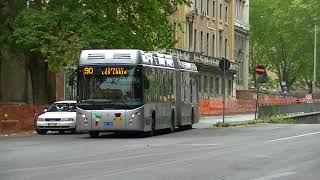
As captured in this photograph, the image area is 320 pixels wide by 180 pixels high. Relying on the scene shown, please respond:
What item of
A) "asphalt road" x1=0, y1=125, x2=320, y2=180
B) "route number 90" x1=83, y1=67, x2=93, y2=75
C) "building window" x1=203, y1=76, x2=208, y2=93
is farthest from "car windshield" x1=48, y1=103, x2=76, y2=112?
"building window" x1=203, y1=76, x2=208, y2=93

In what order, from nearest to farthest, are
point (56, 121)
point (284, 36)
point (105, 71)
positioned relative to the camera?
point (105, 71)
point (56, 121)
point (284, 36)

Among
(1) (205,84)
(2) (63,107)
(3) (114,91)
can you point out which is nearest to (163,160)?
(3) (114,91)

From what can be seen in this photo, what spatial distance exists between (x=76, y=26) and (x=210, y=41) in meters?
48.9

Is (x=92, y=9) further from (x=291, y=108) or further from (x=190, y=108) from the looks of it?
(x=291, y=108)

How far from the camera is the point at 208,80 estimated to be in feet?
259

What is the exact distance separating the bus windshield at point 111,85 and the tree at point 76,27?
541cm

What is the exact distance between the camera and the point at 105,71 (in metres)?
27.4

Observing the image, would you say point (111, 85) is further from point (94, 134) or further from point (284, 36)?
point (284, 36)

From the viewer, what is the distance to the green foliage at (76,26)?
33.1 meters

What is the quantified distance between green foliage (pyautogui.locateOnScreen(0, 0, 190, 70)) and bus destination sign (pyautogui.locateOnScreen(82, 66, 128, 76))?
211 inches

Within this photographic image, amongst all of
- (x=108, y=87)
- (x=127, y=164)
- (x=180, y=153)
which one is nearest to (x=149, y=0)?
(x=108, y=87)

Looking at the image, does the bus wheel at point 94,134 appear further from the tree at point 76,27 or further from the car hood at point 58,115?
the tree at point 76,27

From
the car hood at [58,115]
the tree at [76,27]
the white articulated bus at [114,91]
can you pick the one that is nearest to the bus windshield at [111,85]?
the white articulated bus at [114,91]

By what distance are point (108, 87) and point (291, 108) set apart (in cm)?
3323
